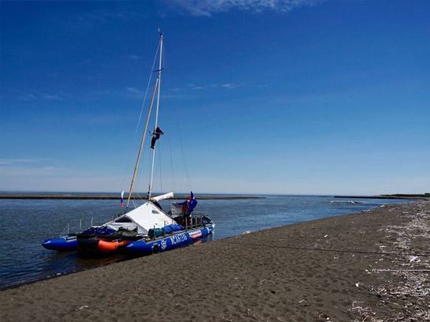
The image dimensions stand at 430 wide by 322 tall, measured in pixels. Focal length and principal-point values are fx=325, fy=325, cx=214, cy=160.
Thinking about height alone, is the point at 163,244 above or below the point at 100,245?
below

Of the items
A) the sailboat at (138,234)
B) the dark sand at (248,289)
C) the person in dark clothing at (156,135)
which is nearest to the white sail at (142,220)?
the sailboat at (138,234)

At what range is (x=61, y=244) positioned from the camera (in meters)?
20.0

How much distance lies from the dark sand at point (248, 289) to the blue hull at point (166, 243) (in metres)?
3.09

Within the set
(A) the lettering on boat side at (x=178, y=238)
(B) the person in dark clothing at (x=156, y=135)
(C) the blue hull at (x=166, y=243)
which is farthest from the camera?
(B) the person in dark clothing at (x=156, y=135)

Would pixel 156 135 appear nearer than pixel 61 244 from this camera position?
No

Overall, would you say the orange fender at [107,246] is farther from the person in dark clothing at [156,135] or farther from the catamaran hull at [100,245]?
the person in dark clothing at [156,135]

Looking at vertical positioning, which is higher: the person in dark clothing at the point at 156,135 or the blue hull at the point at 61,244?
the person in dark clothing at the point at 156,135

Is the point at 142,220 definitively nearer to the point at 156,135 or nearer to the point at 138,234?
the point at 138,234

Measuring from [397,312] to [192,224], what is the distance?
74.0ft

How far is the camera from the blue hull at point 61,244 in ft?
65.1

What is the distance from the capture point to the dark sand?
25.3 ft

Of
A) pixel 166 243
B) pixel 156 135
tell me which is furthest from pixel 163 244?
pixel 156 135

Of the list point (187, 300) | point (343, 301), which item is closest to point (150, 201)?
point (187, 300)

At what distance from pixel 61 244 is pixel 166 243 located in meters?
6.40
